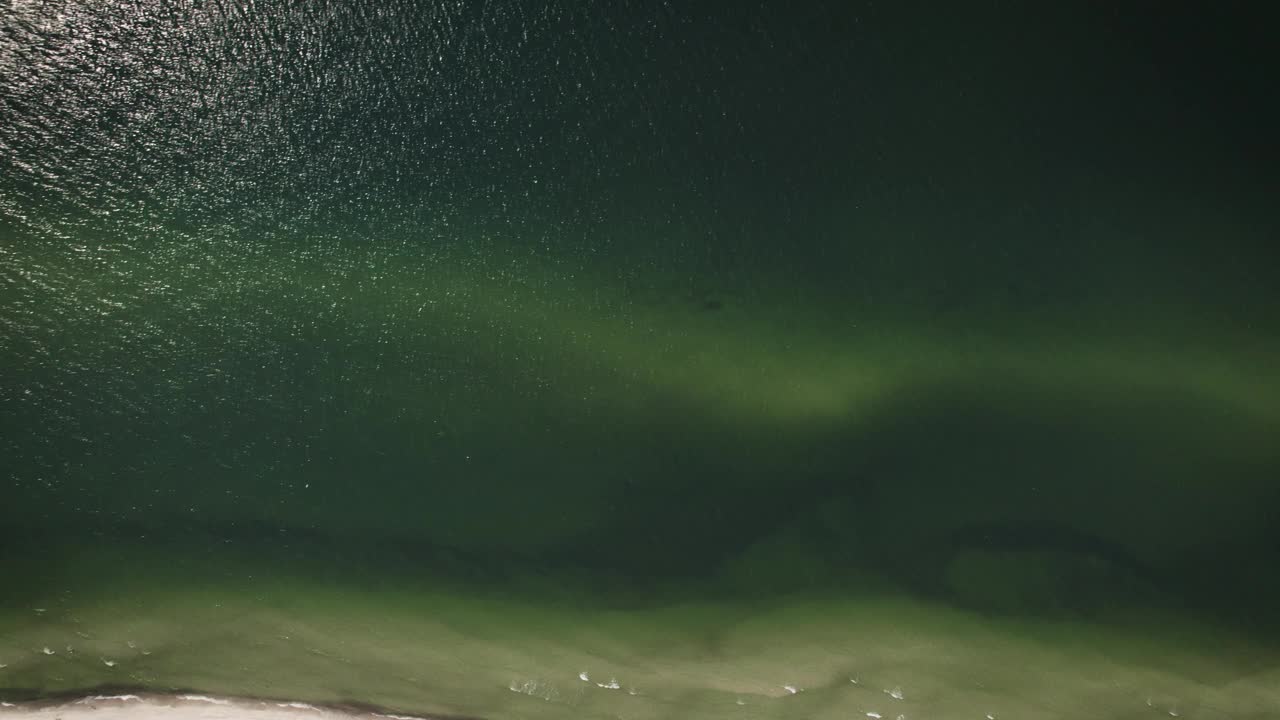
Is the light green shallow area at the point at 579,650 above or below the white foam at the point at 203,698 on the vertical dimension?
above

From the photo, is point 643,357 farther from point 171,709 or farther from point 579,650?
point 171,709

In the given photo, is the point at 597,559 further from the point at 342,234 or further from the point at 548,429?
the point at 342,234

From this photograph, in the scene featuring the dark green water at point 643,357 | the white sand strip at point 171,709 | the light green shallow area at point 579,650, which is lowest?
the white sand strip at point 171,709

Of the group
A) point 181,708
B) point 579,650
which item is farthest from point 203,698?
point 579,650

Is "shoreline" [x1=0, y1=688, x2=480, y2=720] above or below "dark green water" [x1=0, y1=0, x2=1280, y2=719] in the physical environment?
below

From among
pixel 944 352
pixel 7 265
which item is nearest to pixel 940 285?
pixel 944 352
